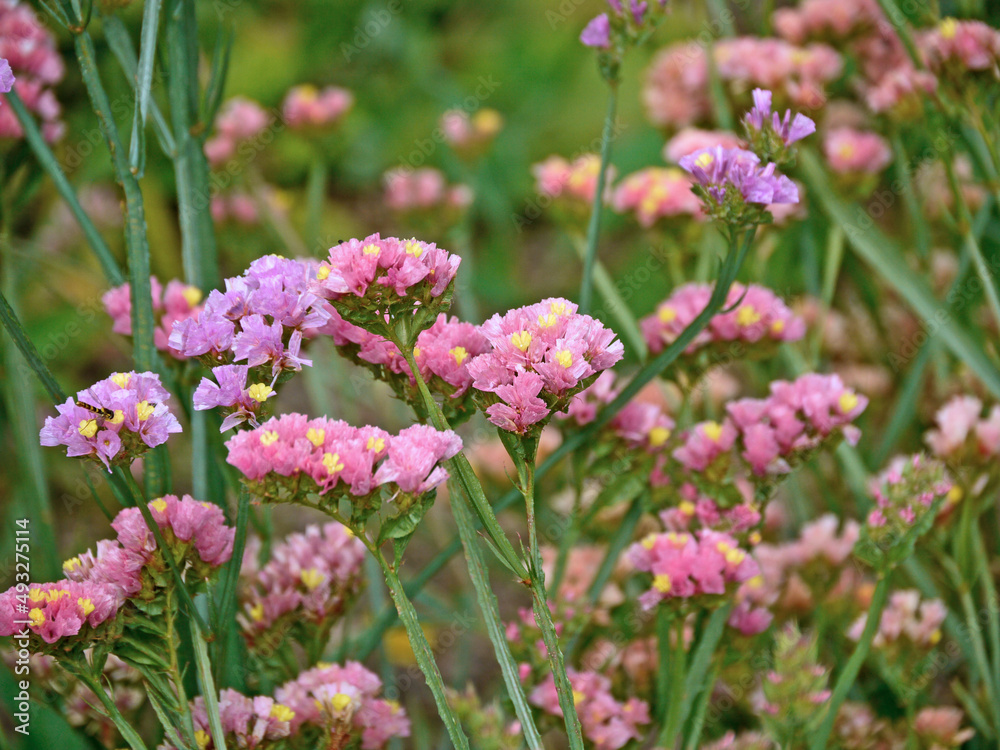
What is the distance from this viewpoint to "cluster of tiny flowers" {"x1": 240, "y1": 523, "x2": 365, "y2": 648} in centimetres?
61

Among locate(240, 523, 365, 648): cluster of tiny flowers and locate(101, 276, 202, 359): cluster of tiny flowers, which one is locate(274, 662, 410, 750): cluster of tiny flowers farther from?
locate(101, 276, 202, 359): cluster of tiny flowers

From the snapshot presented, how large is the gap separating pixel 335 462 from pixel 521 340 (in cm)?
11

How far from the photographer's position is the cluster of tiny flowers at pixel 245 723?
1.68ft

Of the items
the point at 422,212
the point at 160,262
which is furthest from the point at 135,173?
the point at 160,262

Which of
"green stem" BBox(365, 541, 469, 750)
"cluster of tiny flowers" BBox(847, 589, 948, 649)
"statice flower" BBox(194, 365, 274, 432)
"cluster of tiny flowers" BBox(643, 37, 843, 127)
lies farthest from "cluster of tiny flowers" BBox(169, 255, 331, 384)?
"cluster of tiny flowers" BBox(643, 37, 843, 127)

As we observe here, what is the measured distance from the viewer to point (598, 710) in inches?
24.5

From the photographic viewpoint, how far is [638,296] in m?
1.65

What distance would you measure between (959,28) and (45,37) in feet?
2.58

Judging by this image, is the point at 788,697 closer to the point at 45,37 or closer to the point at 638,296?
the point at 45,37

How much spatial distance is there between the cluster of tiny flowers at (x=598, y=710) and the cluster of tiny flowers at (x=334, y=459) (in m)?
0.22

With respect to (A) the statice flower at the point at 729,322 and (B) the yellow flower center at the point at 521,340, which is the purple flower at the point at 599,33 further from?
(B) the yellow flower center at the point at 521,340

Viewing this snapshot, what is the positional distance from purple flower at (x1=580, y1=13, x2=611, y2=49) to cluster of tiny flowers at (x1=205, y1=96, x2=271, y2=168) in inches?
22.7

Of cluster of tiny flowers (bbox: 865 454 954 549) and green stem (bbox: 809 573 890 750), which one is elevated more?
cluster of tiny flowers (bbox: 865 454 954 549)

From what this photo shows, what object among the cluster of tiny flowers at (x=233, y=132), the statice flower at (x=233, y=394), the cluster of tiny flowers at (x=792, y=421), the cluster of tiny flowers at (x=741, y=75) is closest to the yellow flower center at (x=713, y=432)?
the cluster of tiny flowers at (x=792, y=421)
